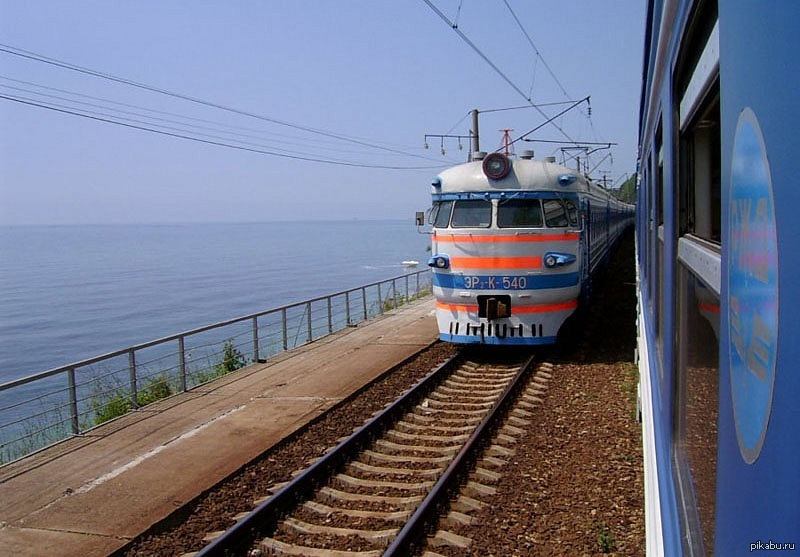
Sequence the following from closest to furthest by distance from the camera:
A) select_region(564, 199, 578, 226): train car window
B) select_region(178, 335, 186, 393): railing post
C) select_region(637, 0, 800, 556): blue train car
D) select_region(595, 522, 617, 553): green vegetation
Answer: select_region(637, 0, 800, 556): blue train car
select_region(595, 522, 617, 553): green vegetation
select_region(178, 335, 186, 393): railing post
select_region(564, 199, 578, 226): train car window

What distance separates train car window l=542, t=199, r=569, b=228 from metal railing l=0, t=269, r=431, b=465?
14.7 feet

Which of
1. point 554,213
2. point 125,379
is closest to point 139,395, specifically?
point 554,213

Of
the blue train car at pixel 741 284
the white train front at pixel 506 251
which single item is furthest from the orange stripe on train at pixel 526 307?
the blue train car at pixel 741 284

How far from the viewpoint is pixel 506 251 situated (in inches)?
444

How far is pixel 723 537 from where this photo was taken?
1165 millimetres

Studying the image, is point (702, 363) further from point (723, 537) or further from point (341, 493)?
point (341, 493)

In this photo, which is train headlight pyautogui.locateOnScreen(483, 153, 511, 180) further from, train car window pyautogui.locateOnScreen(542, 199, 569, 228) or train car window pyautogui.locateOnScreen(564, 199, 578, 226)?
train car window pyautogui.locateOnScreen(564, 199, 578, 226)

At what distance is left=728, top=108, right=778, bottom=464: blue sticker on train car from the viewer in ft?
2.79

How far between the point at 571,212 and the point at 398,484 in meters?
6.32

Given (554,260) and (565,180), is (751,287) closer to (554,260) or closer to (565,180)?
(554,260)

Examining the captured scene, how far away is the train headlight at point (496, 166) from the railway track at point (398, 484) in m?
3.29

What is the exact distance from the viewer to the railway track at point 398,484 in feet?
18.2

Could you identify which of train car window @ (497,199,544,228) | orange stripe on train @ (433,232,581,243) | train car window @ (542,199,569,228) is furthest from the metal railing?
train car window @ (542,199,569,228)

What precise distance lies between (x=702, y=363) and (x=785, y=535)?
3.43 feet
